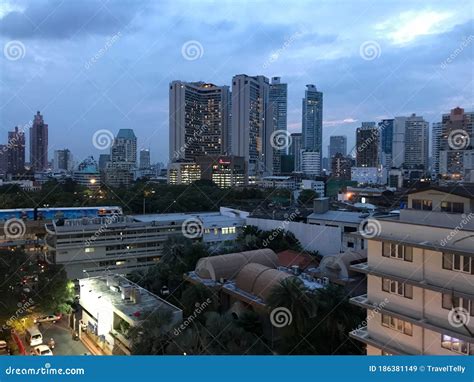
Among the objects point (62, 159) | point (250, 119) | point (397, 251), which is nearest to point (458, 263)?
point (397, 251)

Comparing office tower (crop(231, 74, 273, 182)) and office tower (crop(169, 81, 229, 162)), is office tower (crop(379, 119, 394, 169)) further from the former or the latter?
office tower (crop(169, 81, 229, 162))

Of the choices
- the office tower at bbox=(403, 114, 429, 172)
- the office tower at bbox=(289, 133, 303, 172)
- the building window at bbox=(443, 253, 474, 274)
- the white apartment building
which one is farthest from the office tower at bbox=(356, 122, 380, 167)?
the building window at bbox=(443, 253, 474, 274)

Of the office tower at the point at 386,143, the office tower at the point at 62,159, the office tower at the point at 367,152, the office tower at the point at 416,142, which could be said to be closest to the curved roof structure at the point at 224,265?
the office tower at the point at 416,142

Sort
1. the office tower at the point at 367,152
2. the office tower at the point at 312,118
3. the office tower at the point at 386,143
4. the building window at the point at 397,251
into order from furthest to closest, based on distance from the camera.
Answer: the office tower at the point at 312,118 < the office tower at the point at 386,143 < the office tower at the point at 367,152 < the building window at the point at 397,251

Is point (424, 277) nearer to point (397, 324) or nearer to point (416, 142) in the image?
point (397, 324)

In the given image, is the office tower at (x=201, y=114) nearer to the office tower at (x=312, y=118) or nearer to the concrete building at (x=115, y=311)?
the office tower at (x=312, y=118)

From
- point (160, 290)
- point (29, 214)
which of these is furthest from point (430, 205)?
point (29, 214)

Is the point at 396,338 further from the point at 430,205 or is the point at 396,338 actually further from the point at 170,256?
the point at 170,256
